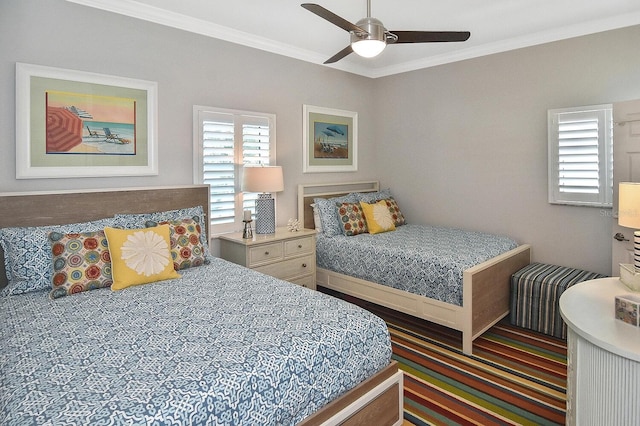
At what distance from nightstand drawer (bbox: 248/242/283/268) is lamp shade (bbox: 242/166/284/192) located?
515 millimetres

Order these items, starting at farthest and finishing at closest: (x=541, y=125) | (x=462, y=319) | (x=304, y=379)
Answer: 1. (x=541, y=125)
2. (x=462, y=319)
3. (x=304, y=379)

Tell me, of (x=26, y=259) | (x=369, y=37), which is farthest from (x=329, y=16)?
(x=26, y=259)

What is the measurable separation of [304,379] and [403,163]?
12.7 feet

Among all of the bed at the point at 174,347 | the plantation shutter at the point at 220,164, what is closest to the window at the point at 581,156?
the bed at the point at 174,347

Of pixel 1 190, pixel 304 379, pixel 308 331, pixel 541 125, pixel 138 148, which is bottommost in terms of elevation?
pixel 304 379

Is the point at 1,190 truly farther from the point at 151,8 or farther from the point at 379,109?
the point at 379,109

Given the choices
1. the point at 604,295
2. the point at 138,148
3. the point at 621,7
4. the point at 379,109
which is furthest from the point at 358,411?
the point at 379,109

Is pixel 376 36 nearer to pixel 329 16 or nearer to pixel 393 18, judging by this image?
pixel 329 16

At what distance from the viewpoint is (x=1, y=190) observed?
8.52ft

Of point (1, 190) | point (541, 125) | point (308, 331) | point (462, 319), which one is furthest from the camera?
point (541, 125)

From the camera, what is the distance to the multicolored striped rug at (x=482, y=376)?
2311 mm

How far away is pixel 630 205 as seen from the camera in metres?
2.64

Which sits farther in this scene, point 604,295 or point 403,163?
point 403,163

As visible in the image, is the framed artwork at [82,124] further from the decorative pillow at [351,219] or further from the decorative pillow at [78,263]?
the decorative pillow at [351,219]
